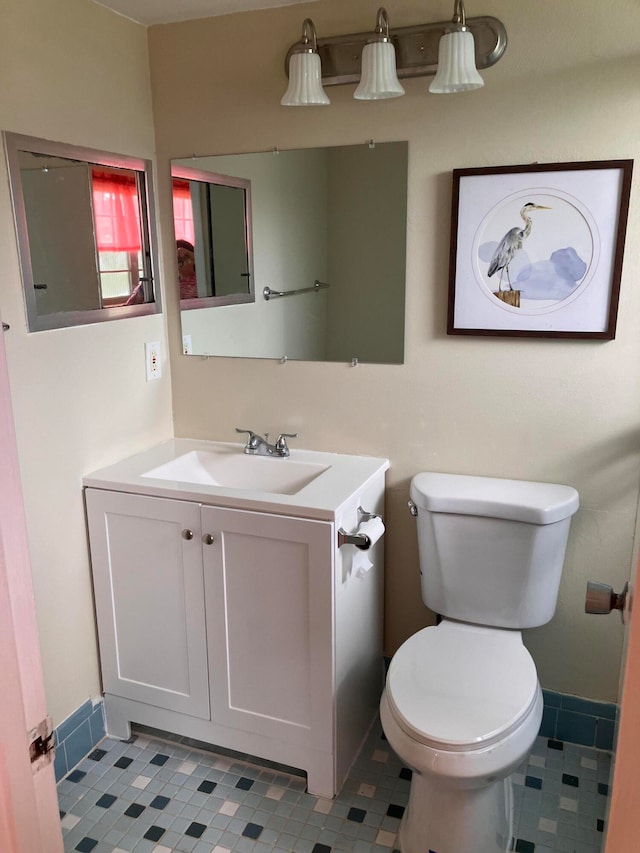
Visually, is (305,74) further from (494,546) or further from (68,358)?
(494,546)

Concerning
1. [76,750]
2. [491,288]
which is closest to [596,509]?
Answer: [491,288]

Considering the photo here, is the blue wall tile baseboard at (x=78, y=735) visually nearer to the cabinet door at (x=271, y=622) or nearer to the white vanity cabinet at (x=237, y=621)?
the white vanity cabinet at (x=237, y=621)

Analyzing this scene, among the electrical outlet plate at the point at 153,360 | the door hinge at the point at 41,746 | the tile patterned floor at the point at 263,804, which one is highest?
the electrical outlet plate at the point at 153,360

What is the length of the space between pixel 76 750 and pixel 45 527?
72 cm

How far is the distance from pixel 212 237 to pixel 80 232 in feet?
1.51

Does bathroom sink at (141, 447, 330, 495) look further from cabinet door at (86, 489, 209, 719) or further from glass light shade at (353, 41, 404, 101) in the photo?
glass light shade at (353, 41, 404, 101)

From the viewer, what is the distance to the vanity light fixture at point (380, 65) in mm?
1812

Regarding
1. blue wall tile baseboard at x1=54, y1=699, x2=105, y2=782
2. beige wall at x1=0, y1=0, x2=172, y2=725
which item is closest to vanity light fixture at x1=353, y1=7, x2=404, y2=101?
beige wall at x1=0, y1=0, x2=172, y2=725

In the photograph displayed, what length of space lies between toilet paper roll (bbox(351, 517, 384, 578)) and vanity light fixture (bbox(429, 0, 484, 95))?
1156 millimetres

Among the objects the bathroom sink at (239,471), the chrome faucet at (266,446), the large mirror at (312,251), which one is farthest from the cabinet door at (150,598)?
the large mirror at (312,251)

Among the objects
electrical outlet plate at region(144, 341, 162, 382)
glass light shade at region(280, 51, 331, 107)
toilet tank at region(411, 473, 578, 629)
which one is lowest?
toilet tank at region(411, 473, 578, 629)

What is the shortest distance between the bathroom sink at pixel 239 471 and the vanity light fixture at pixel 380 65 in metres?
1.08

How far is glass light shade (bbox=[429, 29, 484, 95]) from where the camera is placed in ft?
5.70

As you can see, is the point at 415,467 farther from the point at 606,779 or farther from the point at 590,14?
the point at 590,14
